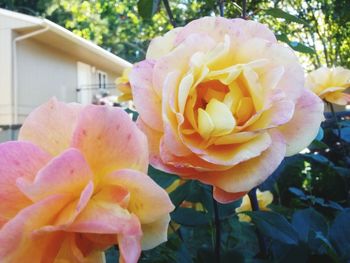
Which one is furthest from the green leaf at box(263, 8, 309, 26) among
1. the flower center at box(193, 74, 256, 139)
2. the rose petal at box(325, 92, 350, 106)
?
the flower center at box(193, 74, 256, 139)

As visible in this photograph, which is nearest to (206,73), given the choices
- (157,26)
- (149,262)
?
(149,262)

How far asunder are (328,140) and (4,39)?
9.32 m

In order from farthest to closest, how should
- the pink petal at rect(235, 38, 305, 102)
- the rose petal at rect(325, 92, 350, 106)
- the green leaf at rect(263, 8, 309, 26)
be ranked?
the rose petal at rect(325, 92, 350, 106) < the green leaf at rect(263, 8, 309, 26) < the pink petal at rect(235, 38, 305, 102)

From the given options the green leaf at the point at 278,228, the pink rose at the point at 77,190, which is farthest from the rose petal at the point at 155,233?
the green leaf at the point at 278,228

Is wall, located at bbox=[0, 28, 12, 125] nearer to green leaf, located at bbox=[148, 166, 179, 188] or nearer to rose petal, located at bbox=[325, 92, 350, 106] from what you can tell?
rose petal, located at bbox=[325, 92, 350, 106]

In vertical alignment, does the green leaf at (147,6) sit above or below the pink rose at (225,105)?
above

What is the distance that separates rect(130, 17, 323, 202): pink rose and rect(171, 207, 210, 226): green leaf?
10.4 inches

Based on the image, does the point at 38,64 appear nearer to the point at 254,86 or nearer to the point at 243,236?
the point at 243,236

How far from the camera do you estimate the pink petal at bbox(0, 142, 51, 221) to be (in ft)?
1.20

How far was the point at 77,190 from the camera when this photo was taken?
38 centimetres

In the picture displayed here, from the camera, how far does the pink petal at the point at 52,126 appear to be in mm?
402

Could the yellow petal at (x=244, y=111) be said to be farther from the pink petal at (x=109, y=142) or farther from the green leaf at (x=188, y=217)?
the green leaf at (x=188, y=217)

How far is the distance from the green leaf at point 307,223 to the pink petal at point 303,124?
12.6 inches

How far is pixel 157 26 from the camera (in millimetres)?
8180
